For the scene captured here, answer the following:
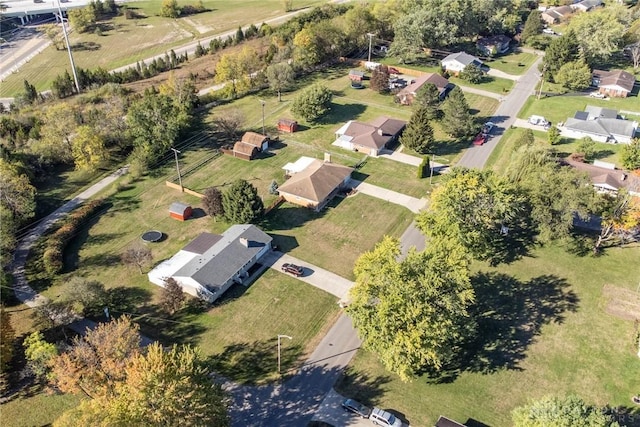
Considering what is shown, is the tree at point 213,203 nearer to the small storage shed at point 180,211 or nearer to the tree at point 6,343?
the small storage shed at point 180,211

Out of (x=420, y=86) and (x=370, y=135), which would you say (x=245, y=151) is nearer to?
(x=370, y=135)

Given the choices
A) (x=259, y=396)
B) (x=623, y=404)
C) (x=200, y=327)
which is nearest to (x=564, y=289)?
(x=623, y=404)

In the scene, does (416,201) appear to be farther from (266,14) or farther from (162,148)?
(266,14)

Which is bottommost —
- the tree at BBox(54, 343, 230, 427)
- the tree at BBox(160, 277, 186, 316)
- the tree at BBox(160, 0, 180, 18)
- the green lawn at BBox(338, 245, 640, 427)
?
the green lawn at BBox(338, 245, 640, 427)

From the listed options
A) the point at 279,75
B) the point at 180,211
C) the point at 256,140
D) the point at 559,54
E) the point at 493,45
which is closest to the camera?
the point at 180,211

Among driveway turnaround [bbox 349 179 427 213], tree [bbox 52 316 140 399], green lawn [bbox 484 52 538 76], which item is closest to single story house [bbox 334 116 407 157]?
driveway turnaround [bbox 349 179 427 213]

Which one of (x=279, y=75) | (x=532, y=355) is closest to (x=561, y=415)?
(x=532, y=355)

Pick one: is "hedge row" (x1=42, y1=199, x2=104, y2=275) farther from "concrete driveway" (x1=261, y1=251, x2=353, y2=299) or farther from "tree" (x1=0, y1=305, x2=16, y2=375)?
"concrete driveway" (x1=261, y1=251, x2=353, y2=299)
